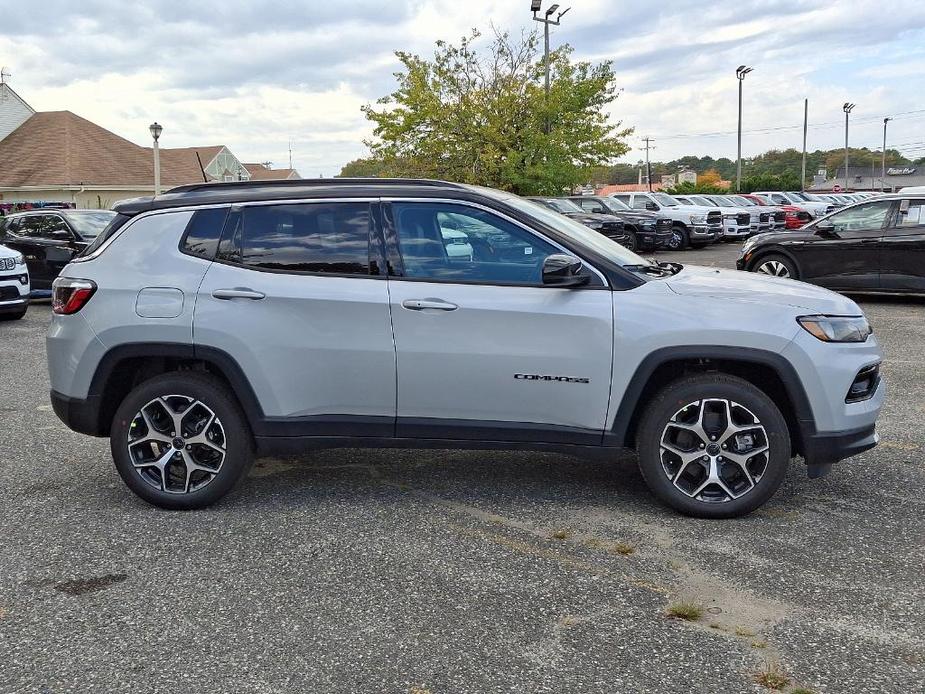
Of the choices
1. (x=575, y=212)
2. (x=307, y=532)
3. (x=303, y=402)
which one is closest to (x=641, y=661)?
(x=307, y=532)

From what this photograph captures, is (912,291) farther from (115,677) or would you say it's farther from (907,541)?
(115,677)

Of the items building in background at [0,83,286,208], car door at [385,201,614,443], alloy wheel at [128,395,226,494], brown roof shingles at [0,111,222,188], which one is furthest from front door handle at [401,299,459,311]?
brown roof shingles at [0,111,222,188]

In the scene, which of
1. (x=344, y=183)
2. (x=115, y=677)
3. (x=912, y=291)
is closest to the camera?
(x=115, y=677)

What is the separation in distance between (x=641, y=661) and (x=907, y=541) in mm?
1829

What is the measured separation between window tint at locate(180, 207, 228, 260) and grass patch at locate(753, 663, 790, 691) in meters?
3.34

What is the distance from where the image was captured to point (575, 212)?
77.7ft

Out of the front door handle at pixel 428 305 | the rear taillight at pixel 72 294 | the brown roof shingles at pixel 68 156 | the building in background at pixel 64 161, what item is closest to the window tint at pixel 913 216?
the front door handle at pixel 428 305

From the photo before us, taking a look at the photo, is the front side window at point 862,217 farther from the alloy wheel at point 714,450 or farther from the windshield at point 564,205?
the windshield at point 564,205

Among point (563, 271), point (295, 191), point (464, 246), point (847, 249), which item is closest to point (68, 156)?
point (847, 249)

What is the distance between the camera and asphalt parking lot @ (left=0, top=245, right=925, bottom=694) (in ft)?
10.6

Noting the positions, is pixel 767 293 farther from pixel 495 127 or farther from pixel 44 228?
pixel 495 127

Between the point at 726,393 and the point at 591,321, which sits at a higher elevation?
the point at 591,321

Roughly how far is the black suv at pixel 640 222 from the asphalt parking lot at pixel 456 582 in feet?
61.3

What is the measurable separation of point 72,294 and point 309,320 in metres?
1.32
